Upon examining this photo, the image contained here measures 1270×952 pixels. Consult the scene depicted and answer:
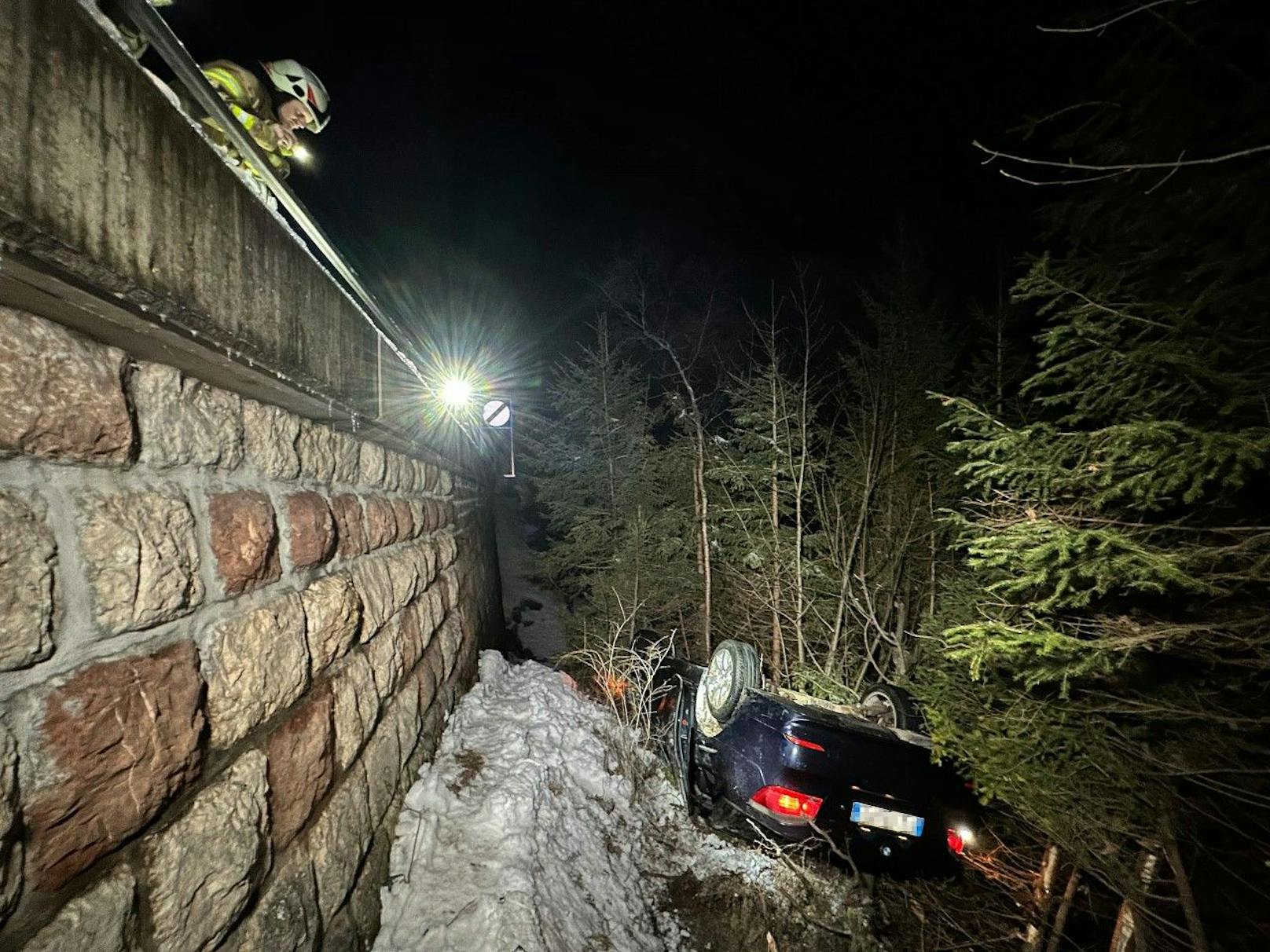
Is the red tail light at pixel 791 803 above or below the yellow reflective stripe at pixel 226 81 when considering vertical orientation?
below

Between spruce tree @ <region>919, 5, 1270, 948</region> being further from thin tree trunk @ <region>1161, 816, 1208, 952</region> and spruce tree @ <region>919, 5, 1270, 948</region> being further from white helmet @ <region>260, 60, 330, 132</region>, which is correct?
white helmet @ <region>260, 60, 330, 132</region>

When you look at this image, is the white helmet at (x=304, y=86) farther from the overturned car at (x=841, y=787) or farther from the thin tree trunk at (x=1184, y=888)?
the thin tree trunk at (x=1184, y=888)

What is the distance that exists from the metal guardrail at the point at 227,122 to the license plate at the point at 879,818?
4.61 metres

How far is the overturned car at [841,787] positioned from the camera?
380 cm

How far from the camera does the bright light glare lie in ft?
13.9

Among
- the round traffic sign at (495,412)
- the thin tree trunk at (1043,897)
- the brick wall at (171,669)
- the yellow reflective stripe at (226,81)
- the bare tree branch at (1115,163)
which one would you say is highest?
the yellow reflective stripe at (226,81)

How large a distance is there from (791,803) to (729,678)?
1122 mm

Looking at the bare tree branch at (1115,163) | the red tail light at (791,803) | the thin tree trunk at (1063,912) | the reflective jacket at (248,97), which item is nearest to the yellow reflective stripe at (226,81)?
the reflective jacket at (248,97)

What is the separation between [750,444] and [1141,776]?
785cm

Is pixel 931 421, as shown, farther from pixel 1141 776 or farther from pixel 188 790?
pixel 188 790

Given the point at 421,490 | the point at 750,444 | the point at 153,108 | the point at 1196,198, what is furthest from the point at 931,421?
the point at 153,108

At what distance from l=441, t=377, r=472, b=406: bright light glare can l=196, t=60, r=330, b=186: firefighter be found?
5.71 feet

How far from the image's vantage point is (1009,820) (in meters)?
4.21

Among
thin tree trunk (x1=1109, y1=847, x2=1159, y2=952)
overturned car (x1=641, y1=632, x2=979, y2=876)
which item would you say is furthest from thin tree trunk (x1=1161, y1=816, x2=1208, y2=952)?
overturned car (x1=641, y1=632, x2=979, y2=876)
